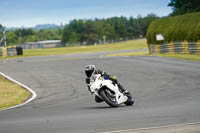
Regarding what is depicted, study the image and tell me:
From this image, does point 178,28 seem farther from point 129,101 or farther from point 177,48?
point 129,101

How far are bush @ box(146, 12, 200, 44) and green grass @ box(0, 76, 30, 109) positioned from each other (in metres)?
23.2

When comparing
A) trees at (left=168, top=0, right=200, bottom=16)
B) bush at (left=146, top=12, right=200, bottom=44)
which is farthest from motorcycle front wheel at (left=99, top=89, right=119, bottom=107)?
trees at (left=168, top=0, right=200, bottom=16)

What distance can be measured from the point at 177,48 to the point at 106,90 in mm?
33548

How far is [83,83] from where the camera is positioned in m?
20.3

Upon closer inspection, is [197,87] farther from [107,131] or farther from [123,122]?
[107,131]

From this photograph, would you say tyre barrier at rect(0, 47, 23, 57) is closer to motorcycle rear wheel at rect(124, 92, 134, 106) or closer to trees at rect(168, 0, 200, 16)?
trees at rect(168, 0, 200, 16)

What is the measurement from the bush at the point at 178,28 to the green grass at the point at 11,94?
76.3 ft

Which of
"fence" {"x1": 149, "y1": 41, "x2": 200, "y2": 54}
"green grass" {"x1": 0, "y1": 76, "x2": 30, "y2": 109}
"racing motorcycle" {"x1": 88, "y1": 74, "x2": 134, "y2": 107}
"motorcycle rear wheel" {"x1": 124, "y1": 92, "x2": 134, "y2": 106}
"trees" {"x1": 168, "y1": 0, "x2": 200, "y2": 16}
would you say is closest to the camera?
"racing motorcycle" {"x1": 88, "y1": 74, "x2": 134, "y2": 107}

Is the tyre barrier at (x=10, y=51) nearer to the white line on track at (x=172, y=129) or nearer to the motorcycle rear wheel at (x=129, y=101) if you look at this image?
the motorcycle rear wheel at (x=129, y=101)

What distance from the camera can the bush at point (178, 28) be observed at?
39.7m

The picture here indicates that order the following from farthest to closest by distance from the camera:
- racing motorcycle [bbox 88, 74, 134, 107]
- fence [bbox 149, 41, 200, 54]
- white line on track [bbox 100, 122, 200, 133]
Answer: fence [bbox 149, 41, 200, 54] → racing motorcycle [bbox 88, 74, 134, 107] → white line on track [bbox 100, 122, 200, 133]

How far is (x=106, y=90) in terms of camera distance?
10633 millimetres

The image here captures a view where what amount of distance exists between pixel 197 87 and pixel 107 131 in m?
9.61

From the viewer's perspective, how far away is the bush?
130ft
